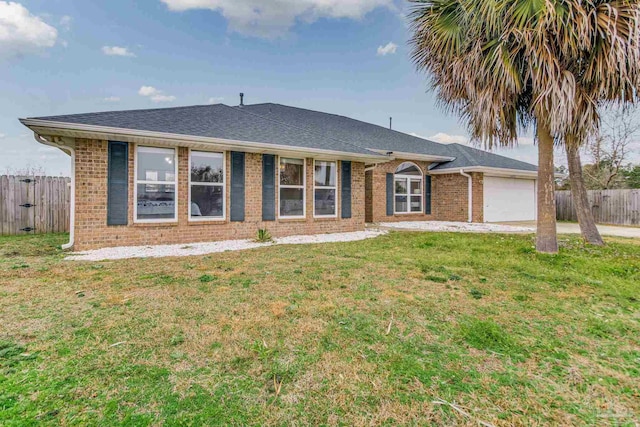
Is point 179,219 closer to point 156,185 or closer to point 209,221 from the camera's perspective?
point 209,221

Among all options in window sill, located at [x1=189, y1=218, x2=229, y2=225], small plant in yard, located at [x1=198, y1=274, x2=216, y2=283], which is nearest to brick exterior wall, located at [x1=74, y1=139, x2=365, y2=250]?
window sill, located at [x1=189, y1=218, x2=229, y2=225]

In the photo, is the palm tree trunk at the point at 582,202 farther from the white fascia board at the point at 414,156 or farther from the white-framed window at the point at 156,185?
the white-framed window at the point at 156,185

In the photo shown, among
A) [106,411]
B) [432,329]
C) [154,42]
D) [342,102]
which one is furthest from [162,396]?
[342,102]

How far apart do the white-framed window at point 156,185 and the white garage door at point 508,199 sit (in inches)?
536

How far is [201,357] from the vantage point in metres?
2.42

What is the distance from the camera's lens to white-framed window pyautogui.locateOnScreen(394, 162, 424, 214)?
14.8 metres

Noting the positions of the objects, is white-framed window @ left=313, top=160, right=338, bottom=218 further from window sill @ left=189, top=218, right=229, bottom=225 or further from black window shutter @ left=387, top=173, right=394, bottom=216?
black window shutter @ left=387, top=173, right=394, bottom=216

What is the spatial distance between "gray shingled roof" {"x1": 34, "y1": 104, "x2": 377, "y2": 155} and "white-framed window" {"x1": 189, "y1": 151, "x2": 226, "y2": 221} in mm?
747

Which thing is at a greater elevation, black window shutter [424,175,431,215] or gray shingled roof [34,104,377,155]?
gray shingled roof [34,104,377,155]

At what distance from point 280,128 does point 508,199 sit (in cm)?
1239

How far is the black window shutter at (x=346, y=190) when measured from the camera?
10.5 m

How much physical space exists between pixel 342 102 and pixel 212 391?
20.4 meters

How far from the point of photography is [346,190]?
10633 millimetres

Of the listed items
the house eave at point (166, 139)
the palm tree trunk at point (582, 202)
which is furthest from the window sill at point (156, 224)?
the palm tree trunk at point (582, 202)
